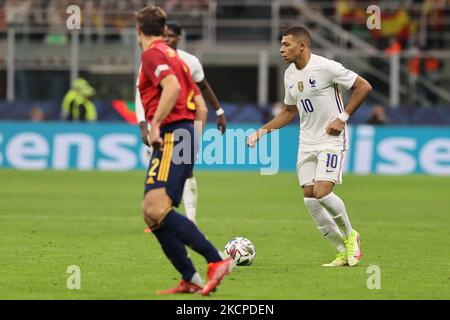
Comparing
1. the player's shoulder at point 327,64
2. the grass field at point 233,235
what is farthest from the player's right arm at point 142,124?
the player's shoulder at point 327,64

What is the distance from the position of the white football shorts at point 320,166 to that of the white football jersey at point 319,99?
0.06 m

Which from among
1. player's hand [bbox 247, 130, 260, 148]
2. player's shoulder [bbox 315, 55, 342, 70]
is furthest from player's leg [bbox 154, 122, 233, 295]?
player's shoulder [bbox 315, 55, 342, 70]

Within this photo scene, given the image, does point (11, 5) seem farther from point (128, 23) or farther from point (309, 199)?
point (309, 199)

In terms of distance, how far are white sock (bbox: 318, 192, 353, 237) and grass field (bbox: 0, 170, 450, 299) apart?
49cm

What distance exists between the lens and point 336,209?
11008 millimetres

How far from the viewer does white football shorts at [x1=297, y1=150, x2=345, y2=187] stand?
36.1 ft

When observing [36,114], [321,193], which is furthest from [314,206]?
[36,114]

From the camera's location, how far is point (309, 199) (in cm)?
1116

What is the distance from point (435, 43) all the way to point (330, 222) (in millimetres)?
25723

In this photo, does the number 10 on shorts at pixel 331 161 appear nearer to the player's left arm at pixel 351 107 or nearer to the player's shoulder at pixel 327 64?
the player's left arm at pixel 351 107

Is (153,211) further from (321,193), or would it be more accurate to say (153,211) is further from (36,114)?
(36,114)

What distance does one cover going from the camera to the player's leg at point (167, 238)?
8.59 metres

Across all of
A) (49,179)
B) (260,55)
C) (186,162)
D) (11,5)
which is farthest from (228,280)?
(11,5)

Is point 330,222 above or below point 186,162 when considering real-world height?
below
